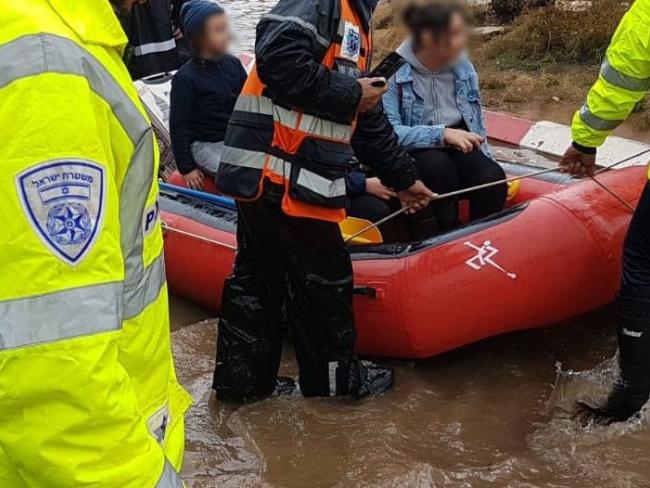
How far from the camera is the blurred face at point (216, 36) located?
3945 millimetres

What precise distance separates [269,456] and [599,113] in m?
1.66

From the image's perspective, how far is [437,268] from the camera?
314 centimetres

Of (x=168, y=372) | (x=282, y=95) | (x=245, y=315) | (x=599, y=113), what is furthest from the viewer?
(x=245, y=315)

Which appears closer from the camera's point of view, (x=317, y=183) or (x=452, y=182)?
(x=317, y=183)

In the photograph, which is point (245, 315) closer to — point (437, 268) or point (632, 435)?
point (437, 268)

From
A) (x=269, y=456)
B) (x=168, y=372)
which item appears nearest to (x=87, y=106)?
(x=168, y=372)

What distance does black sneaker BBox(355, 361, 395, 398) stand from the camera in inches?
124

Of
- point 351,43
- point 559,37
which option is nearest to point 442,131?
point 351,43

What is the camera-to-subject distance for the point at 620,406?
2.82 metres

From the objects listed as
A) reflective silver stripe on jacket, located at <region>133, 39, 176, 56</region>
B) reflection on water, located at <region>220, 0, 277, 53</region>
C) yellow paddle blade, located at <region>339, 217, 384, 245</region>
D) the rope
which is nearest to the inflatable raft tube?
yellow paddle blade, located at <region>339, 217, 384, 245</region>

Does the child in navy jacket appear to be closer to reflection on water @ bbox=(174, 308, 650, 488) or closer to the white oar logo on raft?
reflection on water @ bbox=(174, 308, 650, 488)

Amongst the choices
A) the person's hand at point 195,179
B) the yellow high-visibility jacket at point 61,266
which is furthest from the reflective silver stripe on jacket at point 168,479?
the person's hand at point 195,179

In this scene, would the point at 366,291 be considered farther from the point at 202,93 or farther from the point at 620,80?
the point at 202,93

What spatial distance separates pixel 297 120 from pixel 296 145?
8cm
